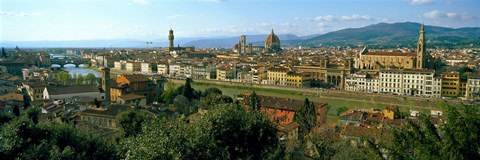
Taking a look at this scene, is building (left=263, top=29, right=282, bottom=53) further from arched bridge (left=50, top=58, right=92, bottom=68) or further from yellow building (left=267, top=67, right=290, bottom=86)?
yellow building (left=267, top=67, right=290, bottom=86)

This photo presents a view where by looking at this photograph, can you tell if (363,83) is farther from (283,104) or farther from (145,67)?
(145,67)

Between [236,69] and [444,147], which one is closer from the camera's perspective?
[444,147]

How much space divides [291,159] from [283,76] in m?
21.7

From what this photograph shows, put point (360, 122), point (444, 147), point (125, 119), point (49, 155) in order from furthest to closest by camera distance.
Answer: point (360, 122) < point (125, 119) < point (49, 155) < point (444, 147)

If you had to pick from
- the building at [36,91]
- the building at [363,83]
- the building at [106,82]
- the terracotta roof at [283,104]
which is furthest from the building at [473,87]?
the building at [36,91]

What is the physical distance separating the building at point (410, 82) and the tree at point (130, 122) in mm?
16710

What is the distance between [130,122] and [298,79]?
17516 mm

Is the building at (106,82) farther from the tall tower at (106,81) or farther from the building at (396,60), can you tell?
the building at (396,60)

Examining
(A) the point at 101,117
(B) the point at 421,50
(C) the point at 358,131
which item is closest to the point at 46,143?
(A) the point at 101,117

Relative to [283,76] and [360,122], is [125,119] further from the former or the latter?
[283,76]

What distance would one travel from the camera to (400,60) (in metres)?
31.5

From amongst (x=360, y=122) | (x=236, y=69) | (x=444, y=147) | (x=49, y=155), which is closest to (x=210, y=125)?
(x=49, y=155)

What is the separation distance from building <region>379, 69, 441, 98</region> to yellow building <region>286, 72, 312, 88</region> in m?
4.39

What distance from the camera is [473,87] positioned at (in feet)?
66.8
